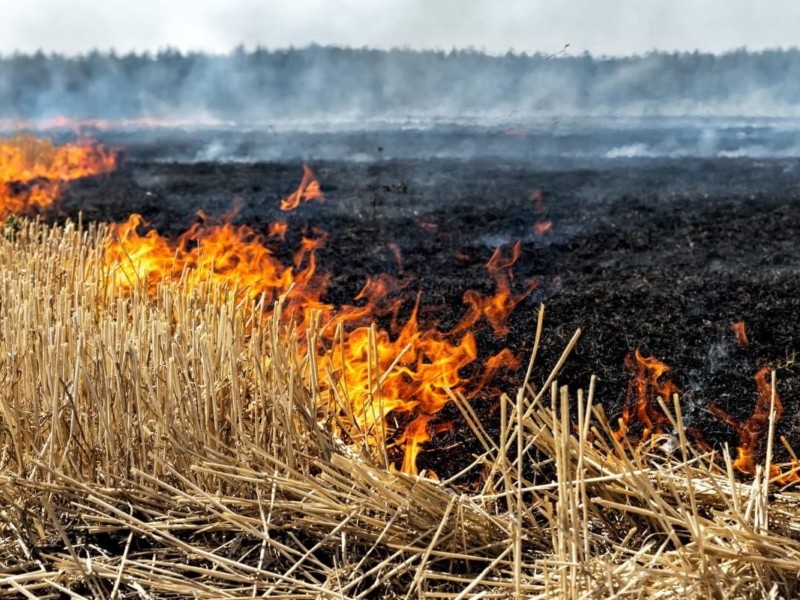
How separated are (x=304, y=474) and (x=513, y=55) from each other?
2565 cm

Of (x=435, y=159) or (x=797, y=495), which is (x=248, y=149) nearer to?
(x=435, y=159)

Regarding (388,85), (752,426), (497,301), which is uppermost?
(388,85)

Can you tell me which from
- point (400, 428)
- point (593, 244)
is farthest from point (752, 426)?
point (593, 244)

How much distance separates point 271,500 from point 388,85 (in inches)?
1238

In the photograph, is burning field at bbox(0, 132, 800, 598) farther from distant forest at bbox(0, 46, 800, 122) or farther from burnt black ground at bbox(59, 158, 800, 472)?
distant forest at bbox(0, 46, 800, 122)

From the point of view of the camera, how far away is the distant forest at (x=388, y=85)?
2708 cm

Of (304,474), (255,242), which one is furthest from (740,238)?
(304,474)

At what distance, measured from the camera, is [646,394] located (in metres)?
4.39

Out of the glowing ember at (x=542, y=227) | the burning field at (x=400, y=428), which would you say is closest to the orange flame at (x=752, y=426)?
the burning field at (x=400, y=428)

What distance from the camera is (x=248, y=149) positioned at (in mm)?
26344

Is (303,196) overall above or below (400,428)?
above

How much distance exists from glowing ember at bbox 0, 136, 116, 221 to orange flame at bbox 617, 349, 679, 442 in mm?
7870

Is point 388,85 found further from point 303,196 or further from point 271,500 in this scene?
point 271,500

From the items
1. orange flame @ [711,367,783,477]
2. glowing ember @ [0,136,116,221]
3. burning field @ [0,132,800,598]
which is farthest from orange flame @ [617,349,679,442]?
glowing ember @ [0,136,116,221]
